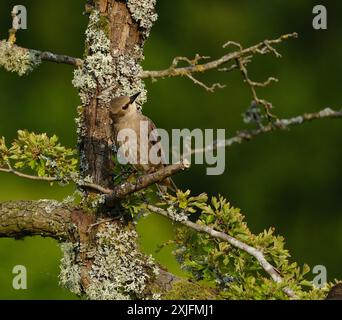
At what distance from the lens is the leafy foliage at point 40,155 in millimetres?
4012

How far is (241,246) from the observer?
3863mm

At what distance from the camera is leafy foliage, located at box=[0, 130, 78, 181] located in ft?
13.2

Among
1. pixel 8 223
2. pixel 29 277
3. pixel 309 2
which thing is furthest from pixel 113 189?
pixel 309 2

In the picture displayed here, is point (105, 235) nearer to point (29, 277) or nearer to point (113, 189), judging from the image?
point (113, 189)

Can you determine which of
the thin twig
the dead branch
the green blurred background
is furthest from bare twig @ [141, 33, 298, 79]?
the green blurred background

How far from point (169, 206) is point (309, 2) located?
444cm

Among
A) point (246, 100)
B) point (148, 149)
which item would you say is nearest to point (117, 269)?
point (148, 149)

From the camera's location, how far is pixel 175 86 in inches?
310

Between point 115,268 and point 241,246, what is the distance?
1.50 ft

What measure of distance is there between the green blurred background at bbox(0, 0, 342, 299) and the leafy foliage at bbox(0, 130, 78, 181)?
11.2 ft

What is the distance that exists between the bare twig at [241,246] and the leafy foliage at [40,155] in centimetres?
34

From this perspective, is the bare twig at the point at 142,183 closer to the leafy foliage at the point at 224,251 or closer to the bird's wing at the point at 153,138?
the leafy foliage at the point at 224,251
